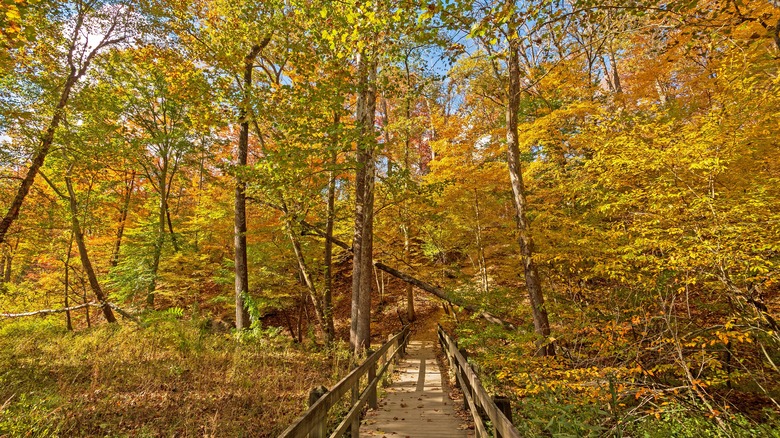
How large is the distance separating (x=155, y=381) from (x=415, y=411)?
551 centimetres

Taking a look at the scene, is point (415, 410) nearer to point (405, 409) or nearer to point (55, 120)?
point (405, 409)

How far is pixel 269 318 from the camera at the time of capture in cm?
2177

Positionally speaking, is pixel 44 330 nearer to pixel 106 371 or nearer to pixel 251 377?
pixel 106 371

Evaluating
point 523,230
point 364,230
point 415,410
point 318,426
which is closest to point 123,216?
point 364,230

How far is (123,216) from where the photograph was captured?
20.3 metres

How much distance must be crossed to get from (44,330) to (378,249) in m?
13.9

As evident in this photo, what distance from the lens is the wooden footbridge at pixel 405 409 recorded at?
355 centimetres

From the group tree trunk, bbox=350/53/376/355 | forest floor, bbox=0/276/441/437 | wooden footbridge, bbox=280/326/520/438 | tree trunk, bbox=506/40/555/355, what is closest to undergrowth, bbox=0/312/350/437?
forest floor, bbox=0/276/441/437

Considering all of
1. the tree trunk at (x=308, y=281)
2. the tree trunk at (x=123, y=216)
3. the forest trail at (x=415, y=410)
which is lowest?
the forest trail at (x=415, y=410)

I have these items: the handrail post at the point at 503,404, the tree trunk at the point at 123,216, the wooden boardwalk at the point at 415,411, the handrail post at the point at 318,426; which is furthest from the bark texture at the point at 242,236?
the tree trunk at the point at 123,216

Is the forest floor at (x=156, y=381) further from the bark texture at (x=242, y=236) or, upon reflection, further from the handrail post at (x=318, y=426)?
the handrail post at (x=318, y=426)

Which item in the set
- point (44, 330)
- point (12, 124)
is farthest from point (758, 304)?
point (44, 330)

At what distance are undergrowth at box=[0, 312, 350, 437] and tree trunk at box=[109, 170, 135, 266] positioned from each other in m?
7.20

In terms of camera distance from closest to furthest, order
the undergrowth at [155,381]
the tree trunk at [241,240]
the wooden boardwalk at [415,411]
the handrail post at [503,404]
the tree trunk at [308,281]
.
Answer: the handrail post at [503,404], the undergrowth at [155,381], the wooden boardwalk at [415,411], the tree trunk at [241,240], the tree trunk at [308,281]
